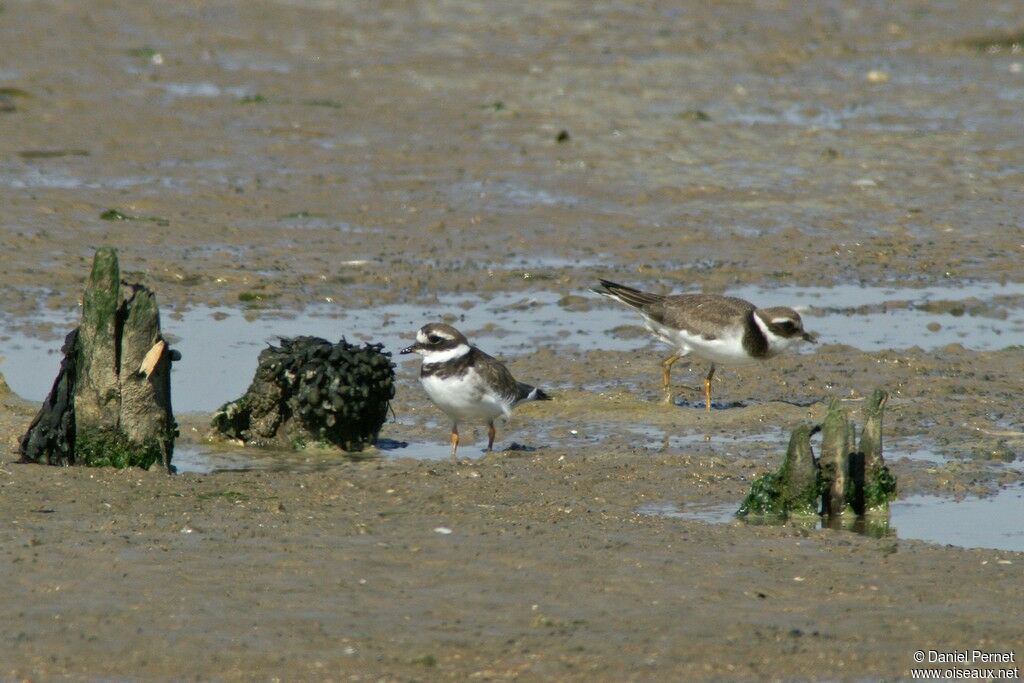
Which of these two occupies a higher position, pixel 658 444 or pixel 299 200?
pixel 299 200

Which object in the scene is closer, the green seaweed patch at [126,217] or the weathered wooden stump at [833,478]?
the weathered wooden stump at [833,478]

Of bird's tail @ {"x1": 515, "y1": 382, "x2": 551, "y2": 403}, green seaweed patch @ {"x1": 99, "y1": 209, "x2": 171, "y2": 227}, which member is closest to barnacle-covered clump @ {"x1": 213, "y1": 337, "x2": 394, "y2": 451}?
bird's tail @ {"x1": 515, "y1": 382, "x2": 551, "y2": 403}

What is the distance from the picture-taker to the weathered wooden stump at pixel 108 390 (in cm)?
845

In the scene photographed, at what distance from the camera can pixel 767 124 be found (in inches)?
749

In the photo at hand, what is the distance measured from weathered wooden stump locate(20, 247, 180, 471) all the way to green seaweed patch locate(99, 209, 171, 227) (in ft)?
20.4

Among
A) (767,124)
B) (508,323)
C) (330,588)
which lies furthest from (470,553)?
(767,124)

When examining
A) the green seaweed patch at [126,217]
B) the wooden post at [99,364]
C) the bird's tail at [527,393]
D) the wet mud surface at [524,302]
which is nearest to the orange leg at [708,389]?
the wet mud surface at [524,302]

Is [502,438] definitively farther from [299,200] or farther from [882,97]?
[882,97]

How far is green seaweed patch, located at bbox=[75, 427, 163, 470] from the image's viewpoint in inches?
335

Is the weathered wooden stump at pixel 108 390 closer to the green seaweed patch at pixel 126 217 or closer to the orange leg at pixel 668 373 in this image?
the orange leg at pixel 668 373

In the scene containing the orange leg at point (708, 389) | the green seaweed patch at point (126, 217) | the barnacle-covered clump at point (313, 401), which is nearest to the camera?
the barnacle-covered clump at point (313, 401)

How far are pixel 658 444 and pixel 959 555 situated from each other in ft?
8.50

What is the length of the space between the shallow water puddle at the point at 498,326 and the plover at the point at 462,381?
5.62 ft

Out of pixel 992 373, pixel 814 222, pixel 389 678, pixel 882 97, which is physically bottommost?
pixel 389 678
